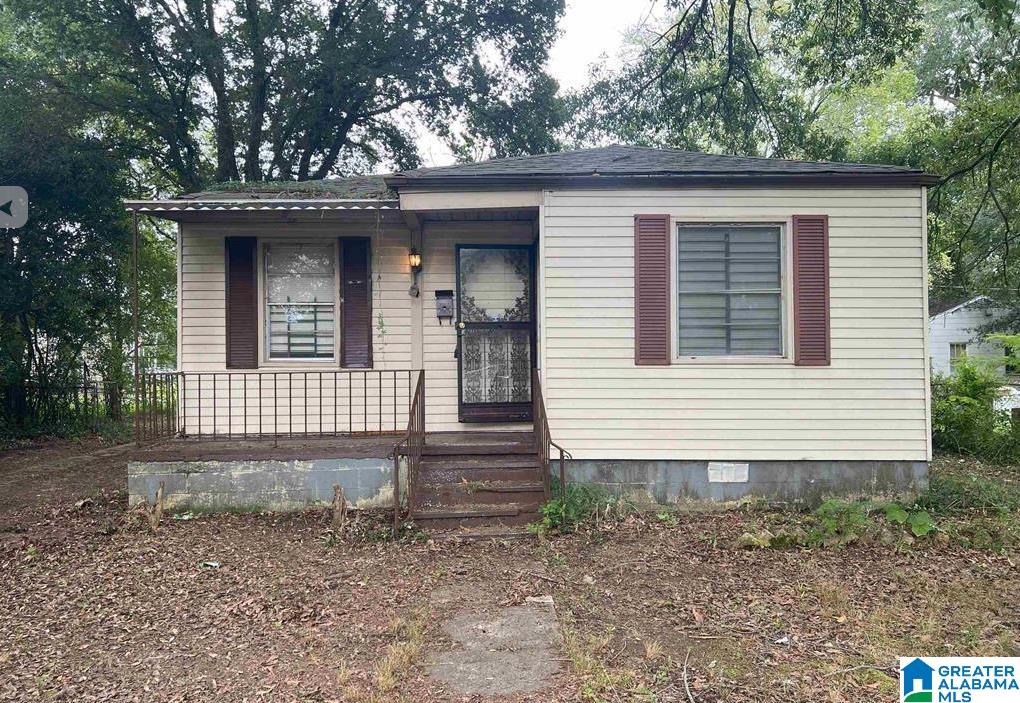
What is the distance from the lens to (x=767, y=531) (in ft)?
16.5

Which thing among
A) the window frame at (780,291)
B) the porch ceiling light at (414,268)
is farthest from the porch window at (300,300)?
the window frame at (780,291)

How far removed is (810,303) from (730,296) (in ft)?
2.31

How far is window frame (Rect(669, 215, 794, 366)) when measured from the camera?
5.67 metres

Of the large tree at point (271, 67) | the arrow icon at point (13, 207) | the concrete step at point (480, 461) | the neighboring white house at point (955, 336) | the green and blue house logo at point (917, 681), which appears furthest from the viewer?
the neighboring white house at point (955, 336)

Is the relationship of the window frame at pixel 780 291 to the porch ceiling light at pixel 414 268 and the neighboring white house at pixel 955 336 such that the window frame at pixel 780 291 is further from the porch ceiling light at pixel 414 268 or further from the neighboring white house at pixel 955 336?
the neighboring white house at pixel 955 336

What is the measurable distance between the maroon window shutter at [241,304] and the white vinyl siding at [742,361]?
2992 millimetres

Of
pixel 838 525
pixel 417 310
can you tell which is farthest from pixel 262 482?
pixel 838 525

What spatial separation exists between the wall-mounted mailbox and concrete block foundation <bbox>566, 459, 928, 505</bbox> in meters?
2.02

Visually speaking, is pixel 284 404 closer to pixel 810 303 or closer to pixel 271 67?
pixel 810 303

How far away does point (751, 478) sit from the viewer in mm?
5742

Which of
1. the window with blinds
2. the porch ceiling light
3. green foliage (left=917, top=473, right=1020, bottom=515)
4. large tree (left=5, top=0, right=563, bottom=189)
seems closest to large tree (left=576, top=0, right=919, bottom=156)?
large tree (left=5, top=0, right=563, bottom=189)

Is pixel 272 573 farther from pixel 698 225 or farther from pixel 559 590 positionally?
pixel 698 225

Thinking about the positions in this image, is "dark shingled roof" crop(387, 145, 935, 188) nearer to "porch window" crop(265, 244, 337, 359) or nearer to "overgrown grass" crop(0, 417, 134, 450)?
"porch window" crop(265, 244, 337, 359)

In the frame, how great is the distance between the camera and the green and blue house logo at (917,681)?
2859mm
